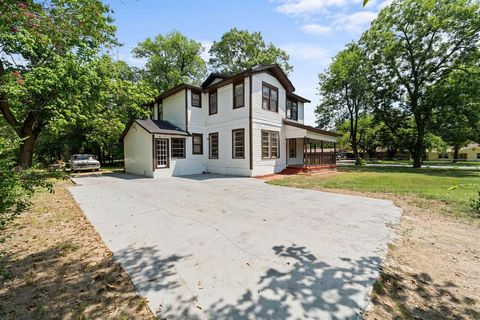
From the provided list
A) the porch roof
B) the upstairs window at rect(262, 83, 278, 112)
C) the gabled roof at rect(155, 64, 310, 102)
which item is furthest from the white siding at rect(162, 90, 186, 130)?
the porch roof

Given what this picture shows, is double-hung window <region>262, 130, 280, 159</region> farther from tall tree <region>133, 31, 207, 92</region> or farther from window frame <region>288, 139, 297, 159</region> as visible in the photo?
tall tree <region>133, 31, 207, 92</region>

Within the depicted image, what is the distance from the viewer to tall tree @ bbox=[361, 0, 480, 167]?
63.4 feet

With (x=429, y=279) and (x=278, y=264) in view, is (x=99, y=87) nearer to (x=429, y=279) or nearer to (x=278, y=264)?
(x=278, y=264)

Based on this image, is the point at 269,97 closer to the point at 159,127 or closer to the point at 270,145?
the point at 270,145

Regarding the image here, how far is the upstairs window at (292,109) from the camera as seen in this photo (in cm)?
1911

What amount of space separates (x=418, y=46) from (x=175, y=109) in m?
24.3

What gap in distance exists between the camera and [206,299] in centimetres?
247

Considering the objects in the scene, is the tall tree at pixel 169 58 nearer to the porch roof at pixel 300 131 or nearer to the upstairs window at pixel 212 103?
the upstairs window at pixel 212 103

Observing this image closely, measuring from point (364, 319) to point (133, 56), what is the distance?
3557 centimetres

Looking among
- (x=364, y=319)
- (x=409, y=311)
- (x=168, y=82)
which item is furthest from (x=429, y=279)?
(x=168, y=82)

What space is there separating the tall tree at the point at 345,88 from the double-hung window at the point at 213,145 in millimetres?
18382

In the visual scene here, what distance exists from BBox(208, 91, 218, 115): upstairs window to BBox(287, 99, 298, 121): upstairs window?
22.2 ft

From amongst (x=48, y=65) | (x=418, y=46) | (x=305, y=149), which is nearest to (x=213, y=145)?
(x=305, y=149)

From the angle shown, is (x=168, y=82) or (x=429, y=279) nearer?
(x=429, y=279)
